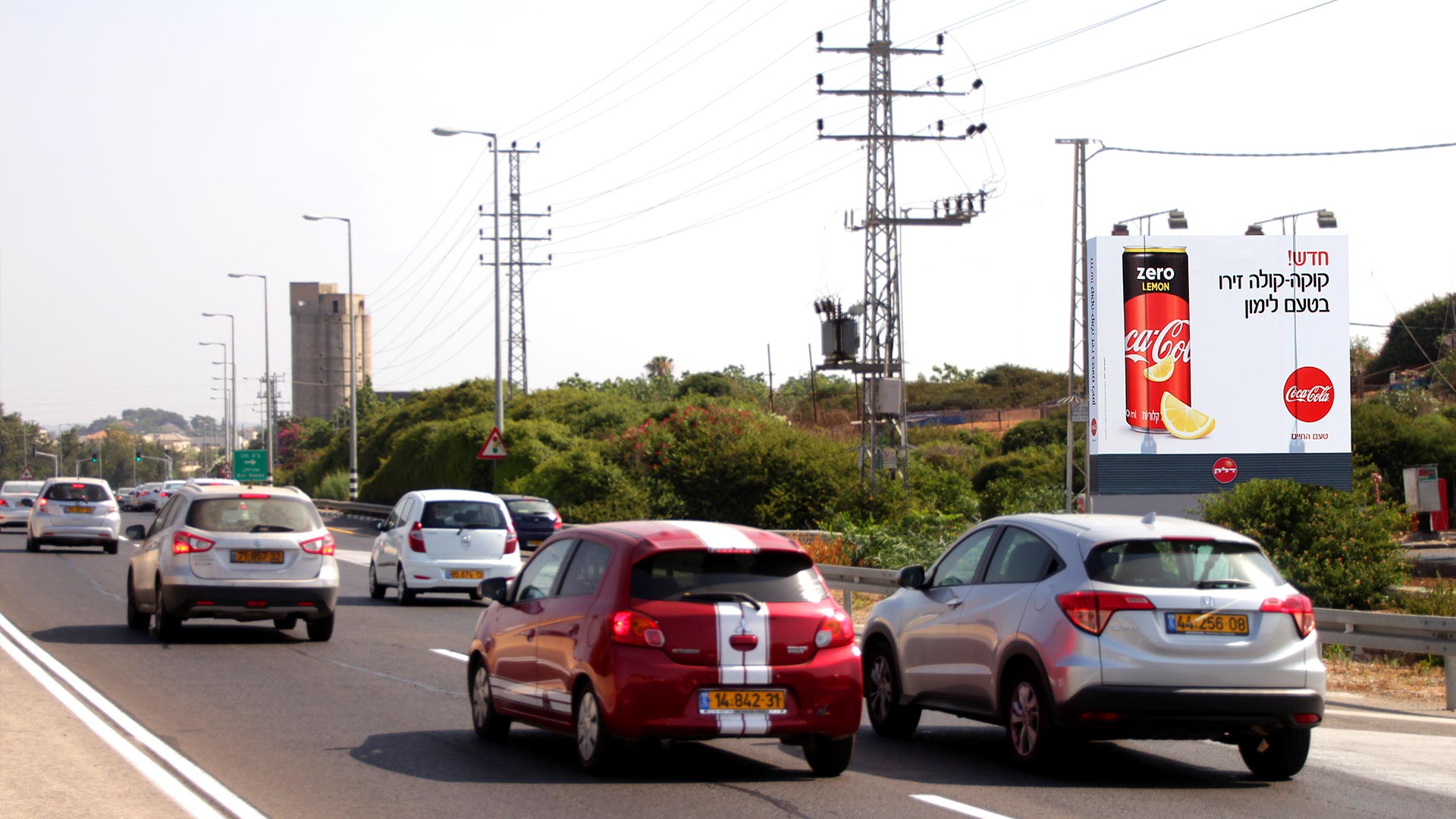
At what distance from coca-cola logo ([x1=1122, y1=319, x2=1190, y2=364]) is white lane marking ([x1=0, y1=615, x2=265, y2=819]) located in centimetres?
2953

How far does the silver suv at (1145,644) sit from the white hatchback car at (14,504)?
42385 mm

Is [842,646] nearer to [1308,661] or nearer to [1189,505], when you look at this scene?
[1308,661]

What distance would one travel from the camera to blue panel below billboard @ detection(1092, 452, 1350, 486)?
130 ft

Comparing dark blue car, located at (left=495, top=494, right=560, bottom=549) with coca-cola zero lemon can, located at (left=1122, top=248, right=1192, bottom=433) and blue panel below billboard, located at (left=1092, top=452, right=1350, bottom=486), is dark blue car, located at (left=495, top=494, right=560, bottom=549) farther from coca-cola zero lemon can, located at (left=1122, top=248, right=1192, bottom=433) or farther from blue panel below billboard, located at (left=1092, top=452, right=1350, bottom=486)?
coca-cola zero lemon can, located at (left=1122, top=248, right=1192, bottom=433)

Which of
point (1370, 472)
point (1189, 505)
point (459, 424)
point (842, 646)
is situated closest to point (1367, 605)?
point (842, 646)

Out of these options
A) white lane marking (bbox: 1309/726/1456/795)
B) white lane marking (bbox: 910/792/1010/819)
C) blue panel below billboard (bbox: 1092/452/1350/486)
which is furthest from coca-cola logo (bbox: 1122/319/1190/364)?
white lane marking (bbox: 910/792/1010/819)

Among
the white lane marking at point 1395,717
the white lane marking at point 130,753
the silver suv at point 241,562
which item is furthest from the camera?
the silver suv at point 241,562

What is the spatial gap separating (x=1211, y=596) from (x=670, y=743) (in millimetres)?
3893

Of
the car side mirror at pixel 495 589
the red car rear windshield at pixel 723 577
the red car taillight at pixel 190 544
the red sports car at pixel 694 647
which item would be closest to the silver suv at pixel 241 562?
the red car taillight at pixel 190 544

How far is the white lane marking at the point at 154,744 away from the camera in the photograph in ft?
27.1

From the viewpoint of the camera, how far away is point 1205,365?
39312mm

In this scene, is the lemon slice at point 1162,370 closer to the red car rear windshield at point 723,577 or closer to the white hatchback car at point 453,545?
the white hatchback car at point 453,545

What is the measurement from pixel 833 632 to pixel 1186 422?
32443 mm

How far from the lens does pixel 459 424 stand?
184 ft
